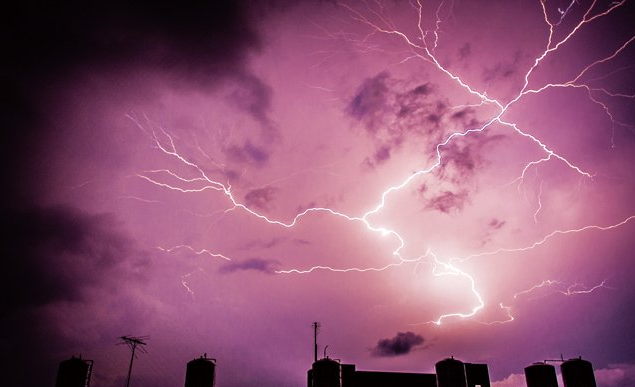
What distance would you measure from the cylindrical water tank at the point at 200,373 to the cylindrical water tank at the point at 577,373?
2017 centimetres

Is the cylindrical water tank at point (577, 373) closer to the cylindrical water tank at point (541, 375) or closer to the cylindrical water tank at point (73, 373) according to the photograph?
the cylindrical water tank at point (541, 375)

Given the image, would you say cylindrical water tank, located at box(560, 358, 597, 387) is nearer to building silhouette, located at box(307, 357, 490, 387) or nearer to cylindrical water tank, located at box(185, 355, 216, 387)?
building silhouette, located at box(307, 357, 490, 387)

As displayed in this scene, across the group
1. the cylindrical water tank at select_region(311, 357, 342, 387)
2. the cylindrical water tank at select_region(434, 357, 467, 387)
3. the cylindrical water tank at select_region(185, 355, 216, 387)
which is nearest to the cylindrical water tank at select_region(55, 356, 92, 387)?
the cylindrical water tank at select_region(185, 355, 216, 387)

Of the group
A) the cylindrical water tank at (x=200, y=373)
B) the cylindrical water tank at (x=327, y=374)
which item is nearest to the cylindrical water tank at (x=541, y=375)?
the cylindrical water tank at (x=327, y=374)

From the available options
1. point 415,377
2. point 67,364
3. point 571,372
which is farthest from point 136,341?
point 571,372

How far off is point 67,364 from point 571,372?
26.8 m

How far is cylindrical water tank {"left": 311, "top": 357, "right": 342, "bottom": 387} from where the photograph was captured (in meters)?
20.8

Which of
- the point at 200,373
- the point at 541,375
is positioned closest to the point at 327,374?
the point at 200,373

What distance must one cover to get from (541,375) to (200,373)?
1948cm

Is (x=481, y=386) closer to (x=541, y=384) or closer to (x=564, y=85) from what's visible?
(x=541, y=384)

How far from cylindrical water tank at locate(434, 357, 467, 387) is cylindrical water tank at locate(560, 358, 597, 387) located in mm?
5778

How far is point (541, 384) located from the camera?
23812 mm

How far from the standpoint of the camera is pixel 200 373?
19.1 metres

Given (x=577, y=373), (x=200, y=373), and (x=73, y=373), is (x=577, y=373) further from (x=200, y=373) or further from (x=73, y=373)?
(x=73, y=373)
